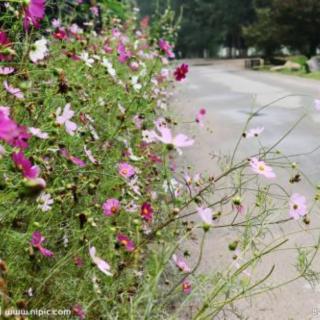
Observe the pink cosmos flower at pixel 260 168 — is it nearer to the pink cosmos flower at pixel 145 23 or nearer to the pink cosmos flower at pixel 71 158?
the pink cosmos flower at pixel 71 158

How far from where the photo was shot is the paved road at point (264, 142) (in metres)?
2.28

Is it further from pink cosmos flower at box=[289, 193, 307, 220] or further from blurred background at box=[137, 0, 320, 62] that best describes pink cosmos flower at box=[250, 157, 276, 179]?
blurred background at box=[137, 0, 320, 62]

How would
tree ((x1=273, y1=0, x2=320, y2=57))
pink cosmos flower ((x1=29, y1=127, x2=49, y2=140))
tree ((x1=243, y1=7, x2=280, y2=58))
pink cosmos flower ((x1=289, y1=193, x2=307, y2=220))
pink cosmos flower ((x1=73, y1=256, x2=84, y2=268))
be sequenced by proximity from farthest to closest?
1. tree ((x1=243, y1=7, x2=280, y2=58))
2. tree ((x1=273, y1=0, x2=320, y2=57))
3. pink cosmos flower ((x1=289, y1=193, x2=307, y2=220))
4. pink cosmos flower ((x1=73, y1=256, x2=84, y2=268))
5. pink cosmos flower ((x1=29, y1=127, x2=49, y2=140))

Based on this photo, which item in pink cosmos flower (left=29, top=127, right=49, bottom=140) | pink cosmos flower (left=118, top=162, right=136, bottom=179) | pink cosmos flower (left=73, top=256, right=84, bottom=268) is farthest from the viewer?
pink cosmos flower (left=118, top=162, right=136, bottom=179)

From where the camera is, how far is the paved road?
7.48 ft

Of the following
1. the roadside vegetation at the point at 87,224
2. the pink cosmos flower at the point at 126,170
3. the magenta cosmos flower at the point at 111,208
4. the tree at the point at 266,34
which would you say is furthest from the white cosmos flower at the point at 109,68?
the tree at the point at 266,34

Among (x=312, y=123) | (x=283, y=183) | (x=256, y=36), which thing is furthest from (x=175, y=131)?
(x=256, y=36)

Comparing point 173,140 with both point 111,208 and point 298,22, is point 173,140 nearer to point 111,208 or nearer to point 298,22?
point 111,208

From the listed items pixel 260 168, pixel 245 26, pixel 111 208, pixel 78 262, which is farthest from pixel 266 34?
pixel 78 262

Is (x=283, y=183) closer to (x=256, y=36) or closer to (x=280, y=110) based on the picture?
(x=280, y=110)

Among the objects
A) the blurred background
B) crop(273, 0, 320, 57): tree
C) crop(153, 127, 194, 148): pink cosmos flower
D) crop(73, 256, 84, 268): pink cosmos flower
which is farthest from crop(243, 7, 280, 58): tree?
crop(153, 127, 194, 148): pink cosmos flower

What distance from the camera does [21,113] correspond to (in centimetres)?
231

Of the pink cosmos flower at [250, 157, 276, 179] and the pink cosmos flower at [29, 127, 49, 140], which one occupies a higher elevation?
the pink cosmos flower at [29, 127, 49, 140]

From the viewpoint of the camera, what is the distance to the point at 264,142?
5957 mm
